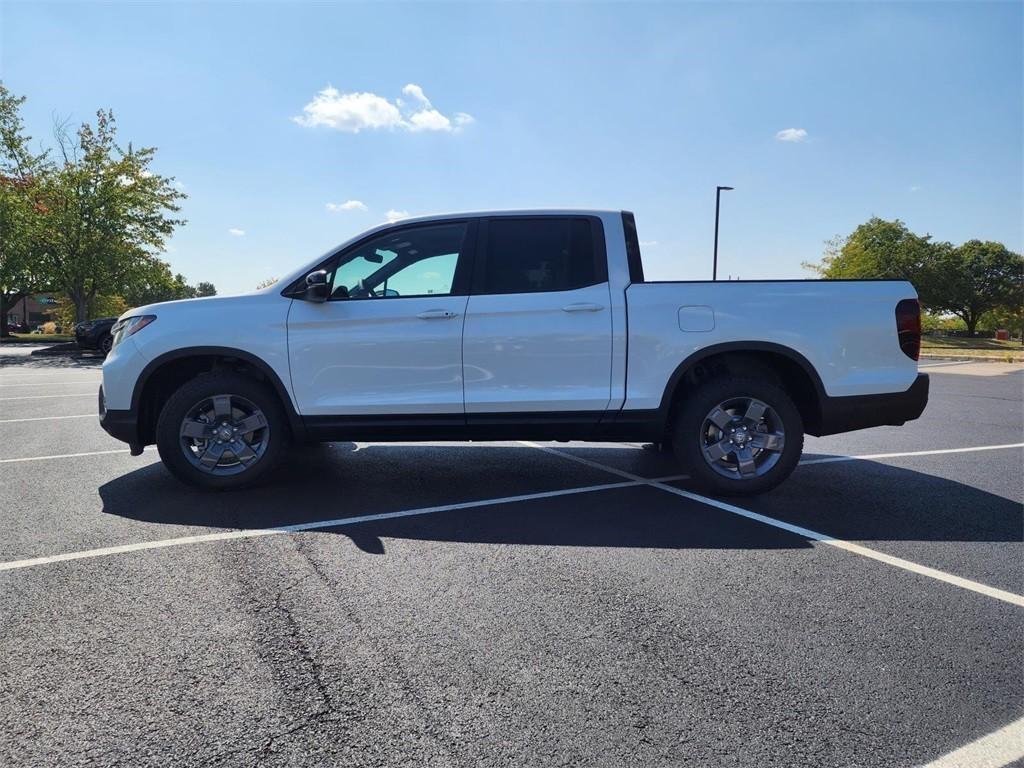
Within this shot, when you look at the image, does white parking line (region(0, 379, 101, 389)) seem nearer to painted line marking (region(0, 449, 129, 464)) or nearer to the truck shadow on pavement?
painted line marking (region(0, 449, 129, 464))

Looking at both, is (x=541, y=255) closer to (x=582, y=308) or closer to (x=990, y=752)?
(x=582, y=308)

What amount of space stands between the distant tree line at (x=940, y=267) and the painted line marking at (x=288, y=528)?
2200 inches

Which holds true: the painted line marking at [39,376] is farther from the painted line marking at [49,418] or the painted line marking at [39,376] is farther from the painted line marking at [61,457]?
the painted line marking at [61,457]

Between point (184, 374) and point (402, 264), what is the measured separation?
1875 millimetres

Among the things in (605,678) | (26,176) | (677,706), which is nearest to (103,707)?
(605,678)

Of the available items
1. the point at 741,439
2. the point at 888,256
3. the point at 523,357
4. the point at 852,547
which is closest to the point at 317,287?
the point at 523,357

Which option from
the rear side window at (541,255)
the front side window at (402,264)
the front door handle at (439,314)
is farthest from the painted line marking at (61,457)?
the rear side window at (541,255)

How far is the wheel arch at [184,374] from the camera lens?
476 cm

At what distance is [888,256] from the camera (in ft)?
182

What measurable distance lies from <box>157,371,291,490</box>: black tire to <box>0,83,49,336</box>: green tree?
100.0 feet

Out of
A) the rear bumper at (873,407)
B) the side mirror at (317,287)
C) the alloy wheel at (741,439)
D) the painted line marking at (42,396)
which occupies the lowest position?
the painted line marking at (42,396)

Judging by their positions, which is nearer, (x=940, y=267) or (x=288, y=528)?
(x=288, y=528)

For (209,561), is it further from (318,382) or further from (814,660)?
(814,660)

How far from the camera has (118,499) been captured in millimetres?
4707
